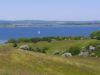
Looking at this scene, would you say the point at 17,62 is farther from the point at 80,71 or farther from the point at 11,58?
the point at 80,71

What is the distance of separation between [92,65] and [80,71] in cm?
350

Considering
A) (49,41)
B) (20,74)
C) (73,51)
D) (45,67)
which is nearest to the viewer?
(20,74)

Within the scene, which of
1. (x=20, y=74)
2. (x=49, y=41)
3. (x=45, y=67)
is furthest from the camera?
(x=49, y=41)

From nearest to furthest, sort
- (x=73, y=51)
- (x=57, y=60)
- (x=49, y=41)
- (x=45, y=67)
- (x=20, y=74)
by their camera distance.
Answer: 1. (x=20, y=74)
2. (x=45, y=67)
3. (x=57, y=60)
4. (x=73, y=51)
5. (x=49, y=41)

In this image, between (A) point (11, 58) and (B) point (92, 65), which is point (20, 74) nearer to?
(A) point (11, 58)

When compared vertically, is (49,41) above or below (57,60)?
below

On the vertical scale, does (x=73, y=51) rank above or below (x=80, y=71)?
below

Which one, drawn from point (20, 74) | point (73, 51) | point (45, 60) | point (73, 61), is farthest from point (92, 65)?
point (73, 51)

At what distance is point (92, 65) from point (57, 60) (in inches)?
124

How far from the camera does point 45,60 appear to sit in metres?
31.5

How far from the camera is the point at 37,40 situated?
100 metres

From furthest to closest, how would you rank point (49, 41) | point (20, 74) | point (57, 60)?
point (49, 41), point (57, 60), point (20, 74)

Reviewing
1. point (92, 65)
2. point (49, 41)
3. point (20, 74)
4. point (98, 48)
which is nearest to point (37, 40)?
point (49, 41)

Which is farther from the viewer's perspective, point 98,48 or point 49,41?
point 49,41
